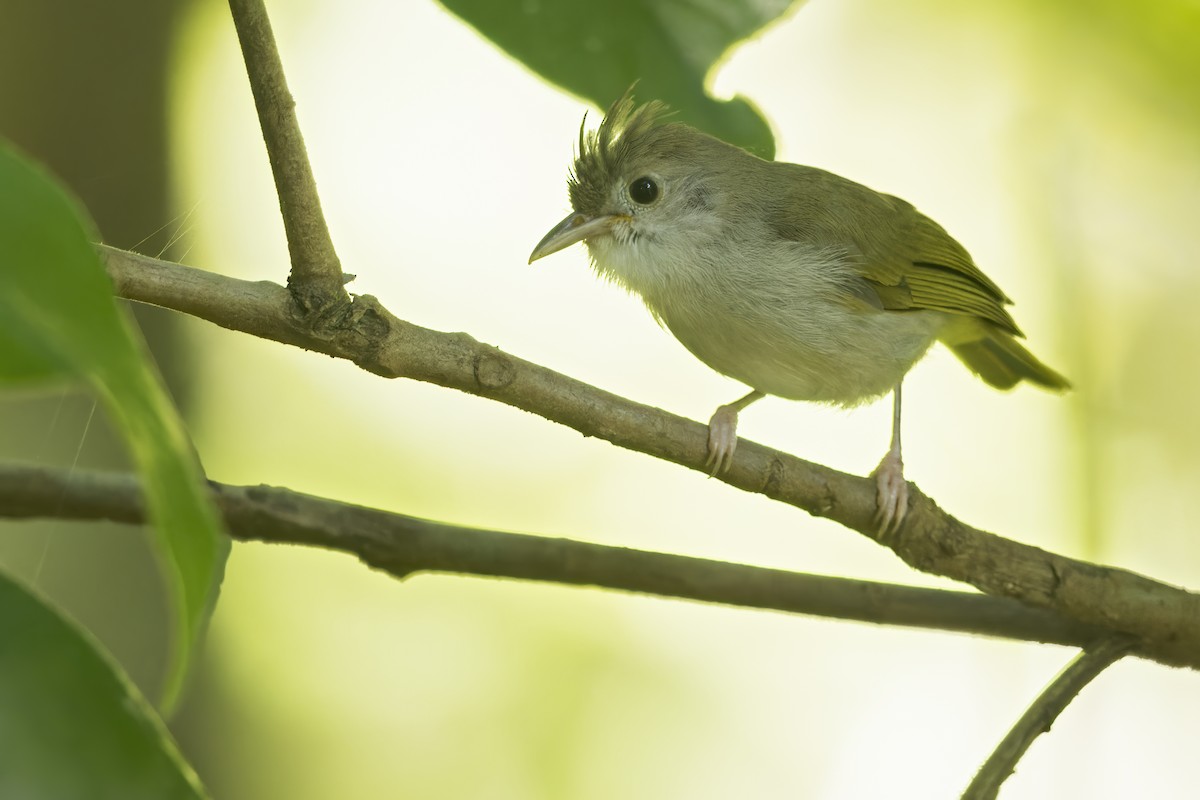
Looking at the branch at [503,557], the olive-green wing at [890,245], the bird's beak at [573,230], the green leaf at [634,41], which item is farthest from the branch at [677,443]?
the bird's beak at [573,230]

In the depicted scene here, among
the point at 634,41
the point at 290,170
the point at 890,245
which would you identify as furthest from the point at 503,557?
the point at 890,245

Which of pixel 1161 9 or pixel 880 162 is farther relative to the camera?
pixel 880 162

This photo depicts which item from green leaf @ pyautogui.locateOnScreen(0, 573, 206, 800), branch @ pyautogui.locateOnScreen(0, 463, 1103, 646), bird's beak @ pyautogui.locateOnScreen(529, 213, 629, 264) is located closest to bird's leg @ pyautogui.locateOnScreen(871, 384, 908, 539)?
branch @ pyautogui.locateOnScreen(0, 463, 1103, 646)

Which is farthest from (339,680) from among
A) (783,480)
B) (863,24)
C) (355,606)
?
(863,24)

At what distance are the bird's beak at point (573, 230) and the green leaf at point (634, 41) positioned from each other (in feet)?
3.33

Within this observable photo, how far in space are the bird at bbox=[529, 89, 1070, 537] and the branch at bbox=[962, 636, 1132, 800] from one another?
1.95 feet

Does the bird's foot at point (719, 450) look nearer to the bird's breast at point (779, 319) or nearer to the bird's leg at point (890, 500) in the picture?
the bird's leg at point (890, 500)

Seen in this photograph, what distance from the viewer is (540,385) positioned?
47.3 inches

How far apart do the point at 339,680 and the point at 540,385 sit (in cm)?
204

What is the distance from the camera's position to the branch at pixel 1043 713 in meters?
1.12

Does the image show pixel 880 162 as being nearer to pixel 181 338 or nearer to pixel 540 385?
pixel 181 338

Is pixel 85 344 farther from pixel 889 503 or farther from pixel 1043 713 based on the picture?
pixel 889 503

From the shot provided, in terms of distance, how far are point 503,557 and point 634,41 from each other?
562 mm

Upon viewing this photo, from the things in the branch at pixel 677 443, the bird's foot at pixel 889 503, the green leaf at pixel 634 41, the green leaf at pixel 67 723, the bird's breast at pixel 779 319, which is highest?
the bird's breast at pixel 779 319
